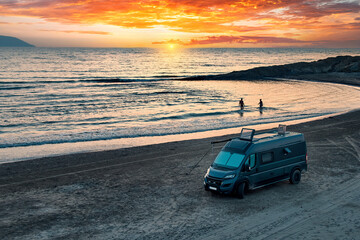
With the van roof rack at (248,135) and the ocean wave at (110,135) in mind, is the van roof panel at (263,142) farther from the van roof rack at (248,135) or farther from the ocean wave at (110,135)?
the ocean wave at (110,135)

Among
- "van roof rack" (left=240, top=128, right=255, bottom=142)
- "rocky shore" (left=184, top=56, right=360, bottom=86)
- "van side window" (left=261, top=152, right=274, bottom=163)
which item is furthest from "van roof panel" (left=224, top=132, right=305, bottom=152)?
"rocky shore" (left=184, top=56, right=360, bottom=86)

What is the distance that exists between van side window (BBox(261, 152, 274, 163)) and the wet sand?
5.24ft

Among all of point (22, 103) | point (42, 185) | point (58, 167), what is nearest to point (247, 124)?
point (58, 167)

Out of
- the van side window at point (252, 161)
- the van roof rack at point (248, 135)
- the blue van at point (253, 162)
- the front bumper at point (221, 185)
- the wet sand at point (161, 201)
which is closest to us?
the wet sand at point (161, 201)

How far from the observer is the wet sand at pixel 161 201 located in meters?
12.7

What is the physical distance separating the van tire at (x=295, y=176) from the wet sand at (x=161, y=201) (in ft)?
1.04

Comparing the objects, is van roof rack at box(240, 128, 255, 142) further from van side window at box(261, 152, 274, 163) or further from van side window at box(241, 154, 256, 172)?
van side window at box(261, 152, 274, 163)

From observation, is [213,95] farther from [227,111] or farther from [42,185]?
[42,185]

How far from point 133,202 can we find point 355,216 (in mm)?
9135

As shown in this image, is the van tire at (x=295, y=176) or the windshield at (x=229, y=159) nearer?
the windshield at (x=229, y=159)

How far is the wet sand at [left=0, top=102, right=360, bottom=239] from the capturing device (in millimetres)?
12695

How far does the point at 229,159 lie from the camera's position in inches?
626

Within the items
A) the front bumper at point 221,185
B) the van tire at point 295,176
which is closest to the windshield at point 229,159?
the front bumper at point 221,185

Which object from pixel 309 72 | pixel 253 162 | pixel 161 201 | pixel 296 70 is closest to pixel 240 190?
pixel 253 162
